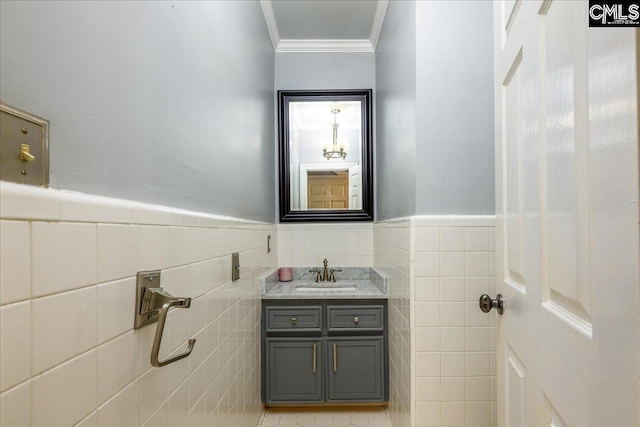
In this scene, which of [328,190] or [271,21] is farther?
[328,190]

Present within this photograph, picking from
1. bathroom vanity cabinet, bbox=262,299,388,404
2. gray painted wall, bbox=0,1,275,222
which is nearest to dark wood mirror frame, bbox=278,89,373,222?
bathroom vanity cabinet, bbox=262,299,388,404

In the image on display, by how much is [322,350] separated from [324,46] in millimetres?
2301

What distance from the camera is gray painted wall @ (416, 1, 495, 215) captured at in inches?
58.2

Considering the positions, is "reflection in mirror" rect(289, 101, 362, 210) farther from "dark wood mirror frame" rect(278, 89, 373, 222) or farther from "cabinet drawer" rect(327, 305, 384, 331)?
"cabinet drawer" rect(327, 305, 384, 331)

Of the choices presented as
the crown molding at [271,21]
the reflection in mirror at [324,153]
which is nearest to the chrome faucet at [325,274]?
the reflection in mirror at [324,153]

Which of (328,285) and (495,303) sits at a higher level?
(495,303)

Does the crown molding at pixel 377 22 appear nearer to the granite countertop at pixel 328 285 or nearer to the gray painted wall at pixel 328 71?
the gray painted wall at pixel 328 71

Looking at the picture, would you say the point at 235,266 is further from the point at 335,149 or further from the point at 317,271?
the point at 335,149

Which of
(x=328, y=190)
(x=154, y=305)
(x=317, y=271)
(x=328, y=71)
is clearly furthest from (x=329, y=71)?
(x=154, y=305)

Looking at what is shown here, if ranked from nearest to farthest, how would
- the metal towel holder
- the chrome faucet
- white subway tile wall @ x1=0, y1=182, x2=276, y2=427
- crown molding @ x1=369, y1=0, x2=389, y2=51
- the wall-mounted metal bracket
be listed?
white subway tile wall @ x1=0, y1=182, x2=276, y2=427, the metal towel holder, the wall-mounted metal bracket, crown molding @ x1=369, y1=0, x2=389, y2=51, the chrome faucet

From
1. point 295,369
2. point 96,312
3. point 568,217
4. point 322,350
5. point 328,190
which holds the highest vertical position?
point 328,190

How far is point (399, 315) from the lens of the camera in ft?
5.75

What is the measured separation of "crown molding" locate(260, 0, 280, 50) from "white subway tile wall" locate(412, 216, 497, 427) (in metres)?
1.73

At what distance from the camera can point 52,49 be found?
504mm
